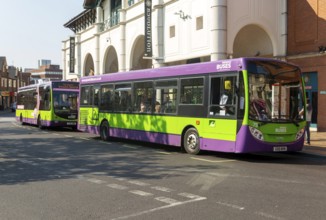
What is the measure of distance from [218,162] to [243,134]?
3.28 ft

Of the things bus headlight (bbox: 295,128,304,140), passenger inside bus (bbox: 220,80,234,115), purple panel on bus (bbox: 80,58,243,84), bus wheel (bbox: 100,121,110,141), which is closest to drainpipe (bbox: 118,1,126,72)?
purple panel on bus (bbox: 80,58,243,84)

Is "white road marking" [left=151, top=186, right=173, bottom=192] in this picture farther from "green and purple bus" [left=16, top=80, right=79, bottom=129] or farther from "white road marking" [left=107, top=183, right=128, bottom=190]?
"green and purple bus" [left=16, top=80, right=79, bottom=129]

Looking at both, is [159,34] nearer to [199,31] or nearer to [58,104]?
[199,31]

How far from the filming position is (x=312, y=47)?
71.4 feet

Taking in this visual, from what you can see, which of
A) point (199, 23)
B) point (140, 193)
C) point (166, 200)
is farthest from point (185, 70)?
point (199, 23)

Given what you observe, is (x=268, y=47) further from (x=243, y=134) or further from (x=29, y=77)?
(x=29, y=77)

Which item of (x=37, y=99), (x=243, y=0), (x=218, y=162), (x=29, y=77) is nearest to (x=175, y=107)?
(x=218, y=162)

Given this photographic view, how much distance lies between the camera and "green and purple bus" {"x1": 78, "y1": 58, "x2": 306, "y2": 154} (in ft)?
37.6

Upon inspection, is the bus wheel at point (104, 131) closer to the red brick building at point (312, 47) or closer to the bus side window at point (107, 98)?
the bus side window at point (107, 98)

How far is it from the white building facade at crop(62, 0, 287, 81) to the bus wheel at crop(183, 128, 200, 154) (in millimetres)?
9420

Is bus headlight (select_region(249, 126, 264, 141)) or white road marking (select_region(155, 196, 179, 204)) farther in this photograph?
bus headlight (select_region(249, 126, 264, 141))

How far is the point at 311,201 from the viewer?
6879mm

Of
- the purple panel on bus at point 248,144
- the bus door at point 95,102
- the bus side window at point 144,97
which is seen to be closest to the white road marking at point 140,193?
the purple panel on bus at point 248,144

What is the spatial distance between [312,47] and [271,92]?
1139 cm
